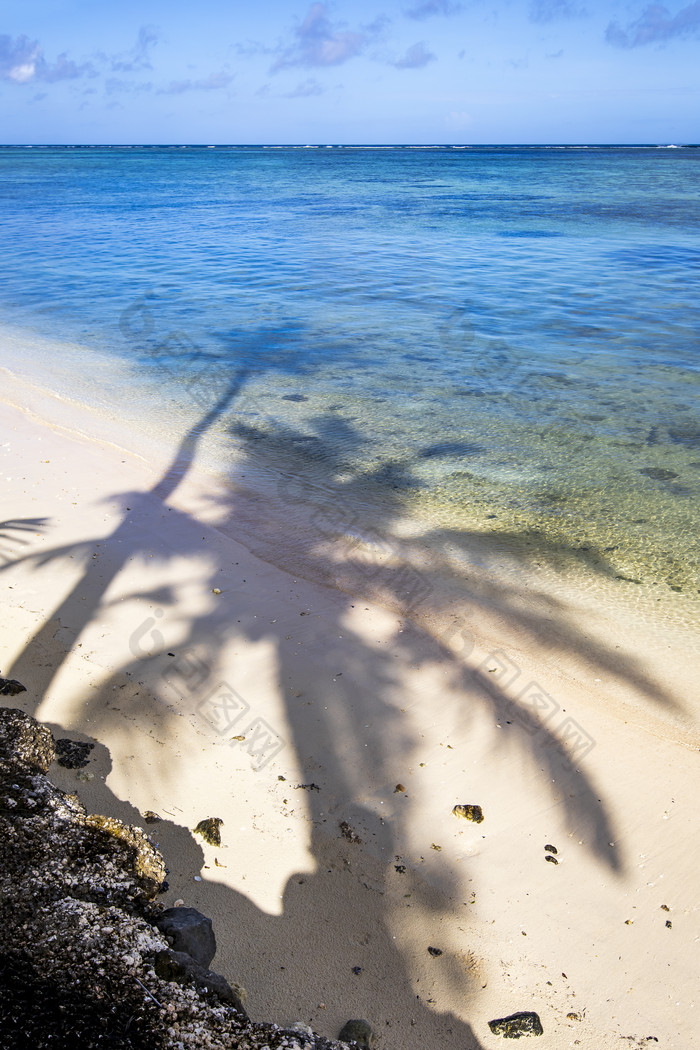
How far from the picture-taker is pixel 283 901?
125 inches

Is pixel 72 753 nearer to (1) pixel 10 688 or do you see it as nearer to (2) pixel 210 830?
(1) pixel 10 688

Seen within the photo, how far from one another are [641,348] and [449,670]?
34.3 feet

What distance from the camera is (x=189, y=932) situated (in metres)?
2.52

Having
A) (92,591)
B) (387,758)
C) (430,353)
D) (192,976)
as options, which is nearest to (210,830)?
(387,758)

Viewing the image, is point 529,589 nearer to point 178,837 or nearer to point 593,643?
point 593,643

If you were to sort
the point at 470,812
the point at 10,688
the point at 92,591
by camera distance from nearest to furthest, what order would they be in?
1. the point at 470,812
2. the point at 10,688
3. the point at 92,591

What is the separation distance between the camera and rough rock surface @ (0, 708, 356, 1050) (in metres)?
1.95

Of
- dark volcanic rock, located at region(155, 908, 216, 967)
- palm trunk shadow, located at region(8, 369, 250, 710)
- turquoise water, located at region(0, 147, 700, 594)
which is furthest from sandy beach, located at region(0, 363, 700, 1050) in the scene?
turquoise water, located at region(0, 147, 700, 594)

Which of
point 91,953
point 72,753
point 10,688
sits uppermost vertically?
point 91,953

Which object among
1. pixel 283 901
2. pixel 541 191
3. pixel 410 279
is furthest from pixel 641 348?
pixel 541 191

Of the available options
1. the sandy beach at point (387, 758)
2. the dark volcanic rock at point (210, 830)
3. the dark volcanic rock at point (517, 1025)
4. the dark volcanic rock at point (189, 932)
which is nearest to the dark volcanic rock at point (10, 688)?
the sandy beach at point (387, 758)

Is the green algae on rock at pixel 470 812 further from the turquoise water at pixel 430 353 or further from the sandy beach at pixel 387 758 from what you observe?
the turquoise water at pixel 430 353

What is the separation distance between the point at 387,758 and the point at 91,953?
7.04 ft

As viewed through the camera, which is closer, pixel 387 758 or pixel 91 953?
pixel 91 953
